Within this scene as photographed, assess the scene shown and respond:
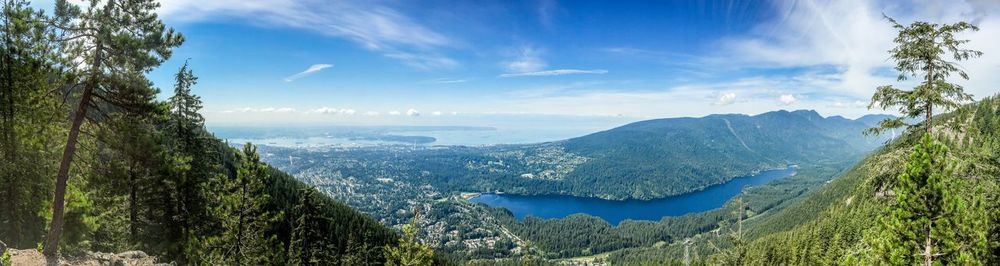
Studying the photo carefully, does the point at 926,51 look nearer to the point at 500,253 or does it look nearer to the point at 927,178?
the point at 927,178

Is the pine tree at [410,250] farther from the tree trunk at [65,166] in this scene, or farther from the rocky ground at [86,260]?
the tree trunk at [65,166]

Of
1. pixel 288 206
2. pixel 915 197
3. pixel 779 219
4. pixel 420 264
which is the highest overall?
pixel 915 197

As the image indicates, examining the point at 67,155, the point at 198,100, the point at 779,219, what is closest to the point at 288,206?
the point at 198,100

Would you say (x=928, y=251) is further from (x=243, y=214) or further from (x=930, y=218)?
(x=243, y=214)

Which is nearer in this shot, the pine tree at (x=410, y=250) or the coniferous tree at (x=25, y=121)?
the coniferous tree at (x=25, y=121)

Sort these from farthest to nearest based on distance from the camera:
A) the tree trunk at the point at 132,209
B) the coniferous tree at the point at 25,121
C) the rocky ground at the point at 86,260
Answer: the tree trunk at the point at 132,209
the rocky ground at the point at 86,260
the coniferous tree at the point at 25,121

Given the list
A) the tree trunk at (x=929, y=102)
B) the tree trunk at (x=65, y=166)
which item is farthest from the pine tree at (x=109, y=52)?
the tree trunk at (x=929, y=102)

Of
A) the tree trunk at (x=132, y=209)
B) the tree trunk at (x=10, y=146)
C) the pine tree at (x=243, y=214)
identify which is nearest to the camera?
the tree trunk at (x=10, y=146)
